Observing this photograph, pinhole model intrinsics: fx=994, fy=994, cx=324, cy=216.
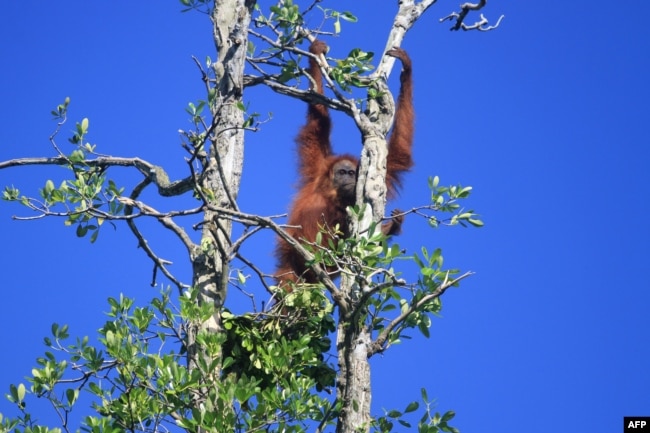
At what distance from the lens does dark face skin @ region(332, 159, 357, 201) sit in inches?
449

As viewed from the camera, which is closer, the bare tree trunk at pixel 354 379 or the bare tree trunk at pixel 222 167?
the bare tree trunk at pixel 354 379

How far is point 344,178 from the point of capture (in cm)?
1152

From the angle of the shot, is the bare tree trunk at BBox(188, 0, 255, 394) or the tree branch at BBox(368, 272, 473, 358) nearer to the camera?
the tree branch at BBox(368, 272, 473, 358)

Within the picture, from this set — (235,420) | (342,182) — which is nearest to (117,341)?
(235,420)

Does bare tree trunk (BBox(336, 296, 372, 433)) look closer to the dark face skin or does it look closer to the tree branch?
the tree branch

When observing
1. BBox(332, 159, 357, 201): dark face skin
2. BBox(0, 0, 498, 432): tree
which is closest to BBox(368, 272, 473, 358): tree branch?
BBox(0, 0, 498, 432): tree

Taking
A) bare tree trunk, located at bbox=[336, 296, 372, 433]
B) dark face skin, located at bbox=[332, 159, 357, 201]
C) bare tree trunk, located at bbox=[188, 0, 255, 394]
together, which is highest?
dark face skin, located at bbox=[332, 159, 357, 201]

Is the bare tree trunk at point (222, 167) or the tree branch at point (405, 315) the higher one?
the bare tree trunk at point (222, 167)

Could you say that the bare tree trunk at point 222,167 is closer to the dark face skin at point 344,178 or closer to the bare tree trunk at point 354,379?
the bare tree trunk at point 354,379

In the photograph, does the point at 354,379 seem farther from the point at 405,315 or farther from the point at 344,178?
the point at 344,178

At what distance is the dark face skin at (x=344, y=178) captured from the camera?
37.4ft

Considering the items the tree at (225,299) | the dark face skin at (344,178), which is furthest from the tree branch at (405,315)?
the dark face skin at (344,178)

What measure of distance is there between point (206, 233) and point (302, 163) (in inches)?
167

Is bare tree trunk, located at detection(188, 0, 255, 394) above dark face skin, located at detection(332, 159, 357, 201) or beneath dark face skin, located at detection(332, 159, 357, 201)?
beneath
